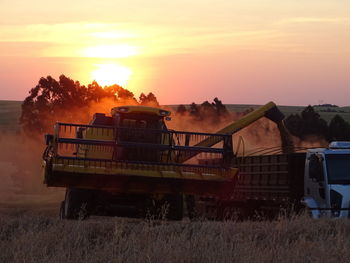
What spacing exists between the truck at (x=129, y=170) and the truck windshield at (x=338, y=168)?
313 centimetres

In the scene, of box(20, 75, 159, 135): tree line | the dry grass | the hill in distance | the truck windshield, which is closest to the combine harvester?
the truck windshield

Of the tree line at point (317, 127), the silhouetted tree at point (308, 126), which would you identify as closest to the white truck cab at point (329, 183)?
the tree line at point (317, 127)

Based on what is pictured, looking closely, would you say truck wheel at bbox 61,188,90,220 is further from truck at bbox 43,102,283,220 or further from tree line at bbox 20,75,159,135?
tree line at bbox 20,75,159,135

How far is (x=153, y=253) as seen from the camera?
28.8ft

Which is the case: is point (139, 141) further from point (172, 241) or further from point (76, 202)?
point (172, 241)

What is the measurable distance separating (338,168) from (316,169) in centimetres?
52

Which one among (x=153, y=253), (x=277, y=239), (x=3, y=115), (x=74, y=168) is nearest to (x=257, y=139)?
(x=74, y=168)

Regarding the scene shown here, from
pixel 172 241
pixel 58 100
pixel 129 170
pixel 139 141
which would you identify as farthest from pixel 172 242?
pixel 58 100

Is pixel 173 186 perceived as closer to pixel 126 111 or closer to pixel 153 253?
pixel 126 111

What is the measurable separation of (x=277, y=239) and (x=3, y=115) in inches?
4121

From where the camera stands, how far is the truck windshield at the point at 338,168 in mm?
16891

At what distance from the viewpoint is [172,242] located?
952 centimetres

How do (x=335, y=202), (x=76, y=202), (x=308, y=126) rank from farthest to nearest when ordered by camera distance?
(x=308, y=126) → (x=335, y=202) → (x=76, y=202)

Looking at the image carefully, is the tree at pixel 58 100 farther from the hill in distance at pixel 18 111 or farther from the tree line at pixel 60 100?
the hill in distance at pixel 18 111
